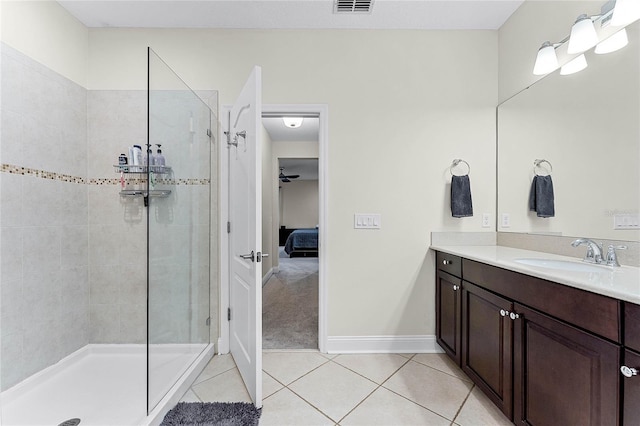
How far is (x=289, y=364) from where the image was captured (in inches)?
80.9

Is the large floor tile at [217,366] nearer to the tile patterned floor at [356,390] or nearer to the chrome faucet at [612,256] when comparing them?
the tile patterned floor at [356,390]

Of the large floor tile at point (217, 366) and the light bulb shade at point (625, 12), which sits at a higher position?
the light bulb shade at point (625, 12)

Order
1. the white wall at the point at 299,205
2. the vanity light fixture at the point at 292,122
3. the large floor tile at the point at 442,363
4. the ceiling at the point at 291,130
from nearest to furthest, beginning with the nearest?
the large floor tile at the point at 442,363
the vanity light fixture at the point at 292,122
the ceiling at the point at 291,130
the white wall at the point at 299,205

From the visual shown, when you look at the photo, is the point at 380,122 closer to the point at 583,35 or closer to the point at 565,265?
the point at 583,35

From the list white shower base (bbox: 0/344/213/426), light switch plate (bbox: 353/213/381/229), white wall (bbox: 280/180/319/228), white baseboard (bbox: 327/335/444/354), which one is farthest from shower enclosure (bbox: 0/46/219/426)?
white wall (bbox: 280/180/319/228)

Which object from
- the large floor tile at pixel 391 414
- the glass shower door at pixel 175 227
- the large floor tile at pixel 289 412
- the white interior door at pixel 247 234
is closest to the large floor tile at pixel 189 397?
the glass shower door at pixel 175 227

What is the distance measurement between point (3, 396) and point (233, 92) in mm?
2470

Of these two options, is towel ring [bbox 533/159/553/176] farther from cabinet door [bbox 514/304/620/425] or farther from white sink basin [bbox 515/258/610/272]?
cabinet door [bbox 514/304/620/425]

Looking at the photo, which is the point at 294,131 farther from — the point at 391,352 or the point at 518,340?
the point at 518,340

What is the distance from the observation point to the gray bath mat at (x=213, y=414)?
4.80 ft

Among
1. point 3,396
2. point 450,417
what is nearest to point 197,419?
point 3,396

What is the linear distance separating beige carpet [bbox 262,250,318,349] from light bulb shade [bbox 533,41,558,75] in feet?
8.75

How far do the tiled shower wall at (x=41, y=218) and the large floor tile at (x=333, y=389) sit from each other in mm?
1724

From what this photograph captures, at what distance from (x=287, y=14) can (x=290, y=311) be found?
293 cm
